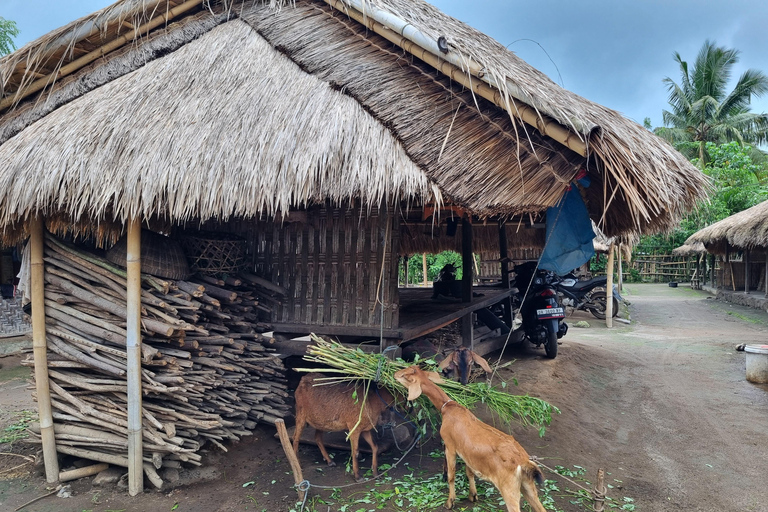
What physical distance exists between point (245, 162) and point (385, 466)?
2772mm

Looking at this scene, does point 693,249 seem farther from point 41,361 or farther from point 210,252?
point 41,361

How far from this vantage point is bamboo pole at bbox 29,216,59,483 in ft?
13.3

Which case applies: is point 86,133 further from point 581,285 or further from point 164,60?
point 581,285

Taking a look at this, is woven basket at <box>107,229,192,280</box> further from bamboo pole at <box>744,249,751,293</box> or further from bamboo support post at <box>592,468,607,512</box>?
bamboo pole at <box>744,249,751,293</box>

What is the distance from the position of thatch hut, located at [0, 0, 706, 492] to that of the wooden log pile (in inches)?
5.3

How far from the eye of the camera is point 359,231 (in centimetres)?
448

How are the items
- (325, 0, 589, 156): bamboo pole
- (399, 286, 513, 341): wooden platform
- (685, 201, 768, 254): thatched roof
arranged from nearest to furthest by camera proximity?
(325, 0, 589, 156): bamboo pole → (399, 286, 513, 341): wooden platform → (685, 201, 768, 254): thatched roof

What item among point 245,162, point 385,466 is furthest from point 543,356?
point 245,162

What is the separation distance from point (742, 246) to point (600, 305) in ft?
15.7

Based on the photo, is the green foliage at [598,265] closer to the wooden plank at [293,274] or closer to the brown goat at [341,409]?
the wooden plank at [293,274]

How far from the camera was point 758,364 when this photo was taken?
20.9 feet

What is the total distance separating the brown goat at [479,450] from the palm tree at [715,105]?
22950 millimetres

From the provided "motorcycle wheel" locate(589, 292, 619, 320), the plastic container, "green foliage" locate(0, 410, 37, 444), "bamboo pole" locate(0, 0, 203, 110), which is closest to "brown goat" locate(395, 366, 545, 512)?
"green foliage" locate(0, 410, 37, 444)

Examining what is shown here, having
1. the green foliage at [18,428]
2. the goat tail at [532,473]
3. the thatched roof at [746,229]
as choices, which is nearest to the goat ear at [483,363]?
the goat tail at [532,473]
